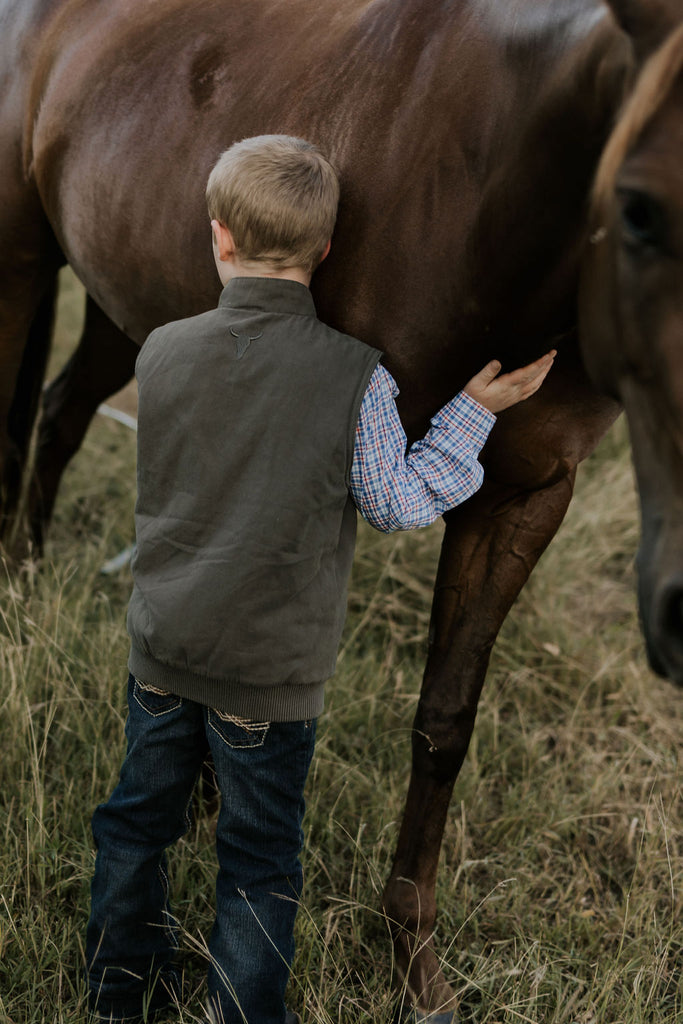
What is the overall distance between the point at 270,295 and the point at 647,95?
23.9 inches

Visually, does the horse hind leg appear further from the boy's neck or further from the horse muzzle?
the horse muzzle

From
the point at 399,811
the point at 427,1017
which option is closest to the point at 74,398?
the point at 399,811

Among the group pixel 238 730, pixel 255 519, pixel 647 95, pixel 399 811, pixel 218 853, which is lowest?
pixel 399 811

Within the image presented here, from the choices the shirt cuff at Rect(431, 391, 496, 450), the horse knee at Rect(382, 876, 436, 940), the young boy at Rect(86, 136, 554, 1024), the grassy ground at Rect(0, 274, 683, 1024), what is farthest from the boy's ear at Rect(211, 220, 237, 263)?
the horse knee at Rect(382, 876, 436, 940)

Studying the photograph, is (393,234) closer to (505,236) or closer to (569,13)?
(505,236)

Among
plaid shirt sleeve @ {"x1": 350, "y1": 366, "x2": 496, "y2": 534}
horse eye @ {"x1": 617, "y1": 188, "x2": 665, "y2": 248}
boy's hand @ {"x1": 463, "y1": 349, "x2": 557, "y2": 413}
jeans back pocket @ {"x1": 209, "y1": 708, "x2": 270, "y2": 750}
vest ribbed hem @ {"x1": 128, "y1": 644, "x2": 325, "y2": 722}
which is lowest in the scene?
jeans back pocket @ {"x1": 209, "y1": 708, "x2": 270, "y2": 750}

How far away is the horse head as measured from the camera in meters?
1.08

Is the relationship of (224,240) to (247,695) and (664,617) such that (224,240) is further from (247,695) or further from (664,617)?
(664,617)

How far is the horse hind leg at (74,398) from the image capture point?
120 inches

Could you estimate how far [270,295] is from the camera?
1472mm

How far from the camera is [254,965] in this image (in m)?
1.59

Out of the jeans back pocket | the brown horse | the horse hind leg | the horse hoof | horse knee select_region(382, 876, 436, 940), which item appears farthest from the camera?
the horse hind leg

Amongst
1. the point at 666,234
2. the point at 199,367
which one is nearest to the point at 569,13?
the point at 666,234

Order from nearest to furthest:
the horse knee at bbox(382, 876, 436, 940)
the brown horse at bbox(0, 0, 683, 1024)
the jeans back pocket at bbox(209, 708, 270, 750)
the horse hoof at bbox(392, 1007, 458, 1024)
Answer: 1. the brown horse at bbox(0, 0, 683, 1024)
2. the jeans back pocket at bbox(209, 708, 270, 750)
3. the horse hoof at bbox(392, 1007, 458, 1024)
4. the horse knee at bbox(382, 876, 436, 940)
